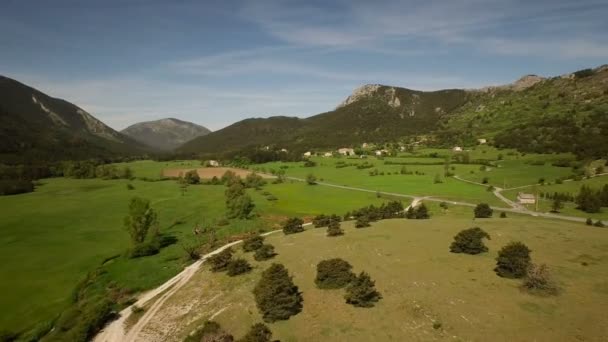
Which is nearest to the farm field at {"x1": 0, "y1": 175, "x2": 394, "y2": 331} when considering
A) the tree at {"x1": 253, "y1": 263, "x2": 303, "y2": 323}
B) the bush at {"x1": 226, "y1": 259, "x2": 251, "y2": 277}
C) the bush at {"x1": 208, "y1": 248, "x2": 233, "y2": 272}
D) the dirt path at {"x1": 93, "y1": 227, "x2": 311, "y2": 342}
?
the dirt path at {"x1": 93, "y1": 227, "x2": 311, "y2": 342}

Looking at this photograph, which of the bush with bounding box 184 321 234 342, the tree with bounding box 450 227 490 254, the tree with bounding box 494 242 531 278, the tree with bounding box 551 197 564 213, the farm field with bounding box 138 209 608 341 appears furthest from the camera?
the tree with bounding box 551 197 564 213

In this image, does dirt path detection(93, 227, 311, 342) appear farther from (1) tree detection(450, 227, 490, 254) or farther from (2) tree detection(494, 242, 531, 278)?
Answer: (2) tree detection(494, 242, 531, 278)

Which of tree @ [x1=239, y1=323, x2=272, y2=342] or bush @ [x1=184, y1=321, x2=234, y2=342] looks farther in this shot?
bush @ [x1=184, y1=321, x2=234, y2=342]

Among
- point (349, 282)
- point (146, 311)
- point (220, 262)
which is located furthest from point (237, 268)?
point (349, 282)

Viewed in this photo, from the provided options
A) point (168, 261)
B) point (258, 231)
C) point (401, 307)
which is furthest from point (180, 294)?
point (258, 231)

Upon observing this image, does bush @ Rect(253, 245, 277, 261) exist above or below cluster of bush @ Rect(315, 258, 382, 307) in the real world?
below

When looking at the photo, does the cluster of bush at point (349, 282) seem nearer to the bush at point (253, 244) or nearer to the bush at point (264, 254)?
the bush at point (264, 254)

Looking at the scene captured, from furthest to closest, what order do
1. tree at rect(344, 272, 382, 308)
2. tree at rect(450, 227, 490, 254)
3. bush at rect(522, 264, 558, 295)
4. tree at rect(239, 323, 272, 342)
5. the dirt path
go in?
1. tree at rect(450, 227, 490, 254)
2. the dirt path
3. tree at rect(344, 272, 382, 308)
4. bush at rect(522, 264, 558, 295)
5. tree at rect(239, 323, 272, 342)

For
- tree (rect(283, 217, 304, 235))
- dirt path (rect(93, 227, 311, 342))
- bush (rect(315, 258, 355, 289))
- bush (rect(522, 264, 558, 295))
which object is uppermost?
bush (rect(522, 264, 558, 295))
